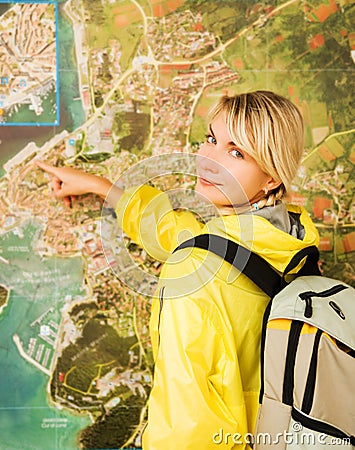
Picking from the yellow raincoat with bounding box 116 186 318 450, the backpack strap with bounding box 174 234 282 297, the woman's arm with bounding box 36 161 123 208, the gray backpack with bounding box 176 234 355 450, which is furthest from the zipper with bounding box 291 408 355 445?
the woman's arm with bounding box 36 161 123 208

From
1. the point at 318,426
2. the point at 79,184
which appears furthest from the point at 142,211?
the point at 318,426

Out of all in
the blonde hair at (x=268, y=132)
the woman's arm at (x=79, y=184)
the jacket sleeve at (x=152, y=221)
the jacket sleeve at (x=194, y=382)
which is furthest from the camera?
the woman's arm at (x=79, y=184)

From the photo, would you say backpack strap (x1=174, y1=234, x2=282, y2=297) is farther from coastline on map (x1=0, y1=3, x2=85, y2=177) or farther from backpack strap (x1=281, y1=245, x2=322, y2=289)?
coastline on map (x1=0, y1=3, x2=85, y2=177)

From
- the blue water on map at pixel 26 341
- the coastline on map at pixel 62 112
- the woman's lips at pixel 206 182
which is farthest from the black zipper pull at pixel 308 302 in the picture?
the coastline on map at pixel 62 112

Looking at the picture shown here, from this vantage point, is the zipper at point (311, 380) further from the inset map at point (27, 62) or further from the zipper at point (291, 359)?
the inset map at point (27, 62)

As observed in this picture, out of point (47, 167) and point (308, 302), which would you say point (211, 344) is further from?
point (47, 167)

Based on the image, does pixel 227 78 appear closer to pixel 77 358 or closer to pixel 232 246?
pixel 232 246

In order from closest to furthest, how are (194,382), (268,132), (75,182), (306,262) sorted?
(194,382), (268,132), (306,262), (75,182)
